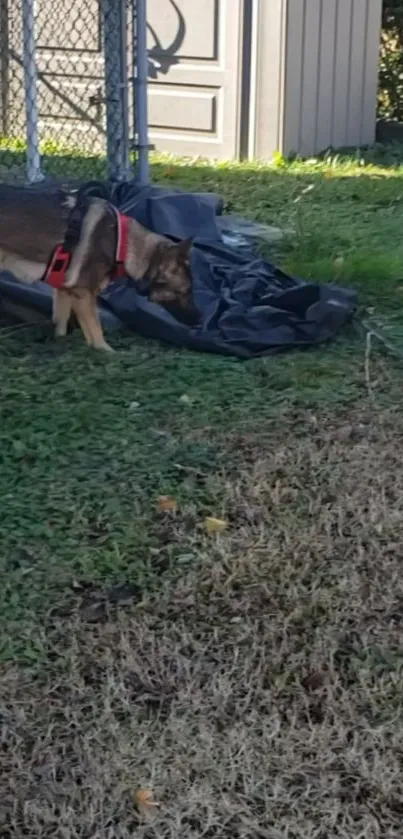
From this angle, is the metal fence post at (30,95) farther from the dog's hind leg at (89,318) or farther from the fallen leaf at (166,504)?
the fallen leaf at (166,504)

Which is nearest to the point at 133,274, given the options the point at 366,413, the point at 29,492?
the point at 366,413

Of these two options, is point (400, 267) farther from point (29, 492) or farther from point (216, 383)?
point (29, 492)

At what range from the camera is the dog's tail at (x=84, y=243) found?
502cm

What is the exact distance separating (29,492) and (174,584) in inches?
27.8

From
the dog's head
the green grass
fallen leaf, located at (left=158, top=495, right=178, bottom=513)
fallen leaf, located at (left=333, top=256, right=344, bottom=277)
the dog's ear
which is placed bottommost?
the green grass

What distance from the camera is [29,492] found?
12.1 feet

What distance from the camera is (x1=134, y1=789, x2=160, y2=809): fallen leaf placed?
240cm

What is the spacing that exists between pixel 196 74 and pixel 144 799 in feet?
28.2

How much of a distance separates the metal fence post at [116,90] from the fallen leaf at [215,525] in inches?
150

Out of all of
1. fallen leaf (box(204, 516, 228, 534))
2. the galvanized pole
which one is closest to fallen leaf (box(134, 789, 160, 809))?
fallen leaf (box(204, 516, 228, 534))

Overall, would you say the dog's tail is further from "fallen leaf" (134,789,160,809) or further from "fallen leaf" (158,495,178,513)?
"fallen leaf" (134,789,160,809)

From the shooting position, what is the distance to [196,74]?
33.4 feet

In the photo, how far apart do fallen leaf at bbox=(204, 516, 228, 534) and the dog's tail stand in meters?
1.84

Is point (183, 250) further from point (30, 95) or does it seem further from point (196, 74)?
point (196, 74)
